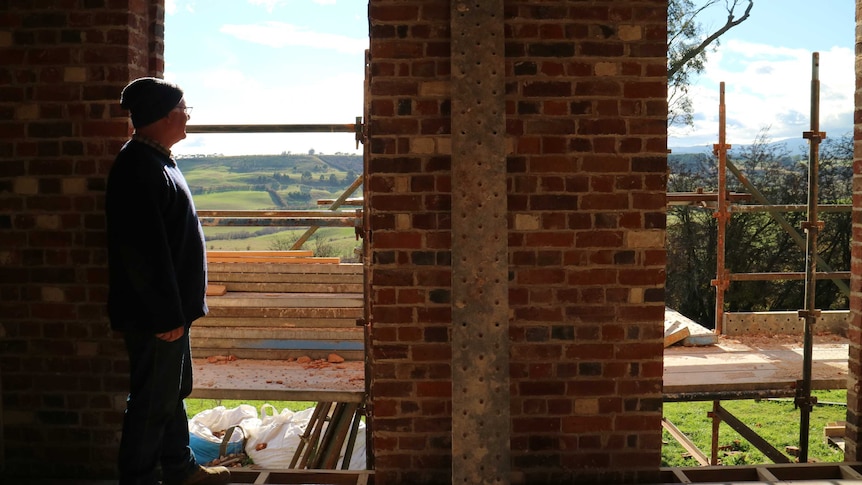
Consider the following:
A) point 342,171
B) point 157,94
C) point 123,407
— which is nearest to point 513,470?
point 123,407

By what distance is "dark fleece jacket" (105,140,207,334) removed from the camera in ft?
8.83

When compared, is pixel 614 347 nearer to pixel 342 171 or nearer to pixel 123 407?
pixel 123 407

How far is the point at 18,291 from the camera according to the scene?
11.2 feet

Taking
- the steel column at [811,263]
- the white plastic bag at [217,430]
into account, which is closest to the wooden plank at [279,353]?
the white plastic bag at [217,430]

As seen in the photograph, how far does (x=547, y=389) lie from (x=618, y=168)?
1.01 metres

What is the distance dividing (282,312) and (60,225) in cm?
269

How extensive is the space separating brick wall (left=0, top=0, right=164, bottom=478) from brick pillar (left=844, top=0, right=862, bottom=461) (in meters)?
3.48

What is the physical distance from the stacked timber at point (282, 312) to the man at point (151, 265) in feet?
9.40

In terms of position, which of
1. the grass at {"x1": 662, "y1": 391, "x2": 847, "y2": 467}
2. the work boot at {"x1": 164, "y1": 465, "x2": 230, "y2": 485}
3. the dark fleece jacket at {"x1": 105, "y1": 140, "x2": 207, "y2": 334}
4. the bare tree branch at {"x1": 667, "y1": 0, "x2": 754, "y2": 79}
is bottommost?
the grass at {"x1": 662, "y1": 391, "x2": 847, "y2": 467}

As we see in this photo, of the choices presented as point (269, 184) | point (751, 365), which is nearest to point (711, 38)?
point (751, 365)

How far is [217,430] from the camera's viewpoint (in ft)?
28.5

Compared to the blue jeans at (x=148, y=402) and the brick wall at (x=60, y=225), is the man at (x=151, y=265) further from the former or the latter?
the brick wall at (x=60, y=225)

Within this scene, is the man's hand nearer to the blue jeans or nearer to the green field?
the blue jeans

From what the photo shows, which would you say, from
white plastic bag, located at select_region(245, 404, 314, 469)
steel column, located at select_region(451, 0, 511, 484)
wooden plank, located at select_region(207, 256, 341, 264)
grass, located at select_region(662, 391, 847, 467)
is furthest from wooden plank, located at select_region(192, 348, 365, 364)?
grass, located at select_region(662, 391, 847, 467)
